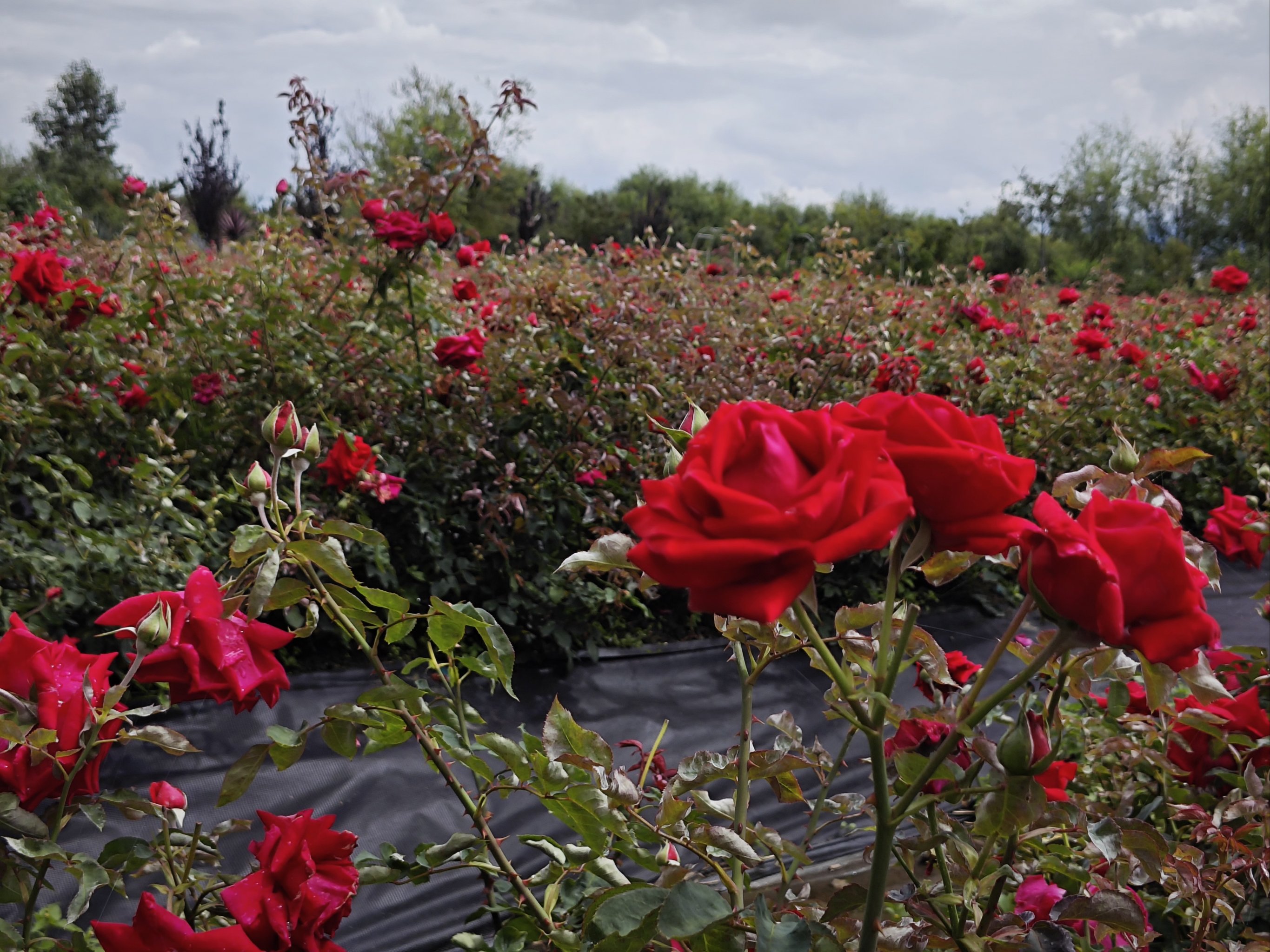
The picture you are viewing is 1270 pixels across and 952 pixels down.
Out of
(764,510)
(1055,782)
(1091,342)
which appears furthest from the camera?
(1091,342)

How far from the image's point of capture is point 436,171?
9.00 feet

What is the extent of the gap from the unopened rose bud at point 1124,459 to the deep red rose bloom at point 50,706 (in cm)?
75

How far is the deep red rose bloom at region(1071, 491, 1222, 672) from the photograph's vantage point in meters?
0.44

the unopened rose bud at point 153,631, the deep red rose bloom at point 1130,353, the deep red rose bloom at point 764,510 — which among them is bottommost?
the unopened rose bud at point 153,631

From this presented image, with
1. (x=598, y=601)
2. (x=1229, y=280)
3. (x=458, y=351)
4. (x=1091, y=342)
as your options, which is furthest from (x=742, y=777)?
(x=1229, y=280)

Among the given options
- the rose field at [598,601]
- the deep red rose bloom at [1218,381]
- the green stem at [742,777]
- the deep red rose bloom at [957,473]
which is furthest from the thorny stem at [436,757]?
the deep red rose bloom at [1218,381]

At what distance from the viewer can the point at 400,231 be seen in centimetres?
249

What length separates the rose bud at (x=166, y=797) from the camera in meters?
0.77

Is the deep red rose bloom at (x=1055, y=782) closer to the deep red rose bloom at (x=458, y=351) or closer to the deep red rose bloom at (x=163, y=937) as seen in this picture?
the deep red rose bloom at (x=163, y=937)

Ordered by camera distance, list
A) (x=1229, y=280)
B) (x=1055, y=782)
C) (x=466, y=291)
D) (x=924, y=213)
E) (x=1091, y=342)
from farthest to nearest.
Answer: (x=924, y=213)
(x=1229, y=280)
(x=1091, y=342)
(x=466, y=291)
(x=1055, y=782)

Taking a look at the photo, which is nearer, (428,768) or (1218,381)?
(428,768)

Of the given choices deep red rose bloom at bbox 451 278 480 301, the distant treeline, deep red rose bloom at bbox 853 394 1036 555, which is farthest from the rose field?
the distant treeline

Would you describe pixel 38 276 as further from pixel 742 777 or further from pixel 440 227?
pixel 742 777

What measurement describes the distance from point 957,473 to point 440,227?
7.75ft
